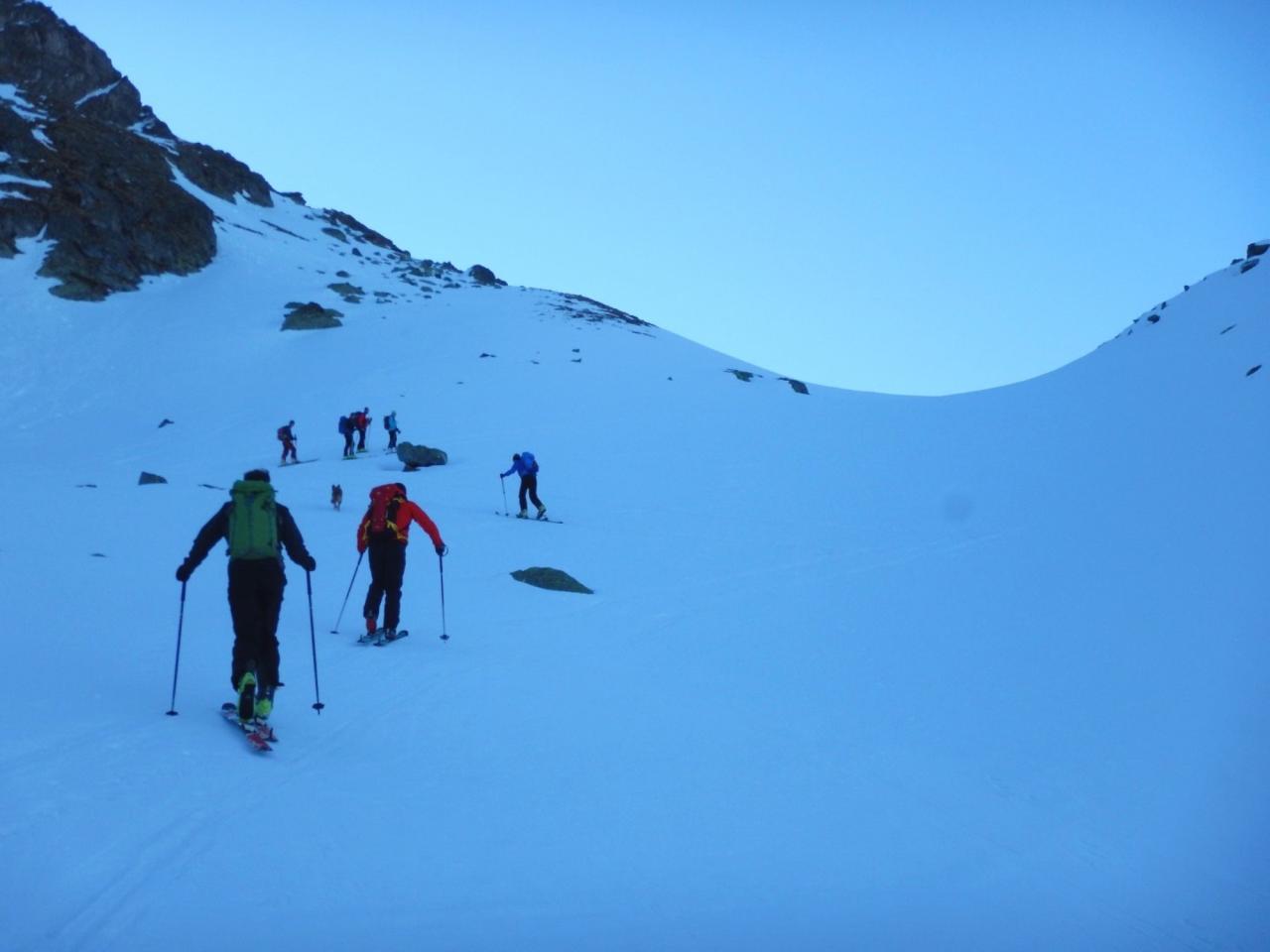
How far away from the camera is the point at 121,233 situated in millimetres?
45625

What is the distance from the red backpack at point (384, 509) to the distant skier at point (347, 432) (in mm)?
16863

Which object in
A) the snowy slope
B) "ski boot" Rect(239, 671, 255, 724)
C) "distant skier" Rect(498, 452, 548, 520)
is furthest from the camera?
"distant skier" Rect(498, 452, 548, 520)

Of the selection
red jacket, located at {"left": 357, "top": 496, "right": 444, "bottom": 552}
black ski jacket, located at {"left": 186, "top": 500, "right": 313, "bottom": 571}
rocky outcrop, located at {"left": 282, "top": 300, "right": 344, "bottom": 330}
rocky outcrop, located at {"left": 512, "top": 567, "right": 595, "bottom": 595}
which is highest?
rocky outcrop, located at {"left": 282, "top": 300, "right": 344, "bottom": 330}

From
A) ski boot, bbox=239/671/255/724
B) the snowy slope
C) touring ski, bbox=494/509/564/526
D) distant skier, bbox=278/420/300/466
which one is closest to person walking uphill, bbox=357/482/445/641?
the snowy slope

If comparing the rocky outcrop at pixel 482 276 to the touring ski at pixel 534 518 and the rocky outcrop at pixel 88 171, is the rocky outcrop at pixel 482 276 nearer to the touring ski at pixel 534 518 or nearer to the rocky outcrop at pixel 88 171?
the rocky outcrop at pixel 88 171

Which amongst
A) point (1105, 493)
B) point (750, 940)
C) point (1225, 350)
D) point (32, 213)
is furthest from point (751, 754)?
point (32, 213)

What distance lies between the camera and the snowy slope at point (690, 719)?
4.19 meters

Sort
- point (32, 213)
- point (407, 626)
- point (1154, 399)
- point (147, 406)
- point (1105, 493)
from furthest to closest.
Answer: point (32, 213)
point (147, 406)
point (1154, 399)
point (1105, 493)
point (407, 626)

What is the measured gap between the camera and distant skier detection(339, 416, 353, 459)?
25.5 meters

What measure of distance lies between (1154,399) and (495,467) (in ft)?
62.8

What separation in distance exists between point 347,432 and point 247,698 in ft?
68.7

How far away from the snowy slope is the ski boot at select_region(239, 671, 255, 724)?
19 cm

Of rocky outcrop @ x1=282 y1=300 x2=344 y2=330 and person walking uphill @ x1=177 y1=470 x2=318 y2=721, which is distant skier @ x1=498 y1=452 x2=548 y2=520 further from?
rocky outcrop @ x1=282 y1=300 x2=344 y2=330

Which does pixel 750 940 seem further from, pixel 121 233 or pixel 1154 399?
pixel 121 233
